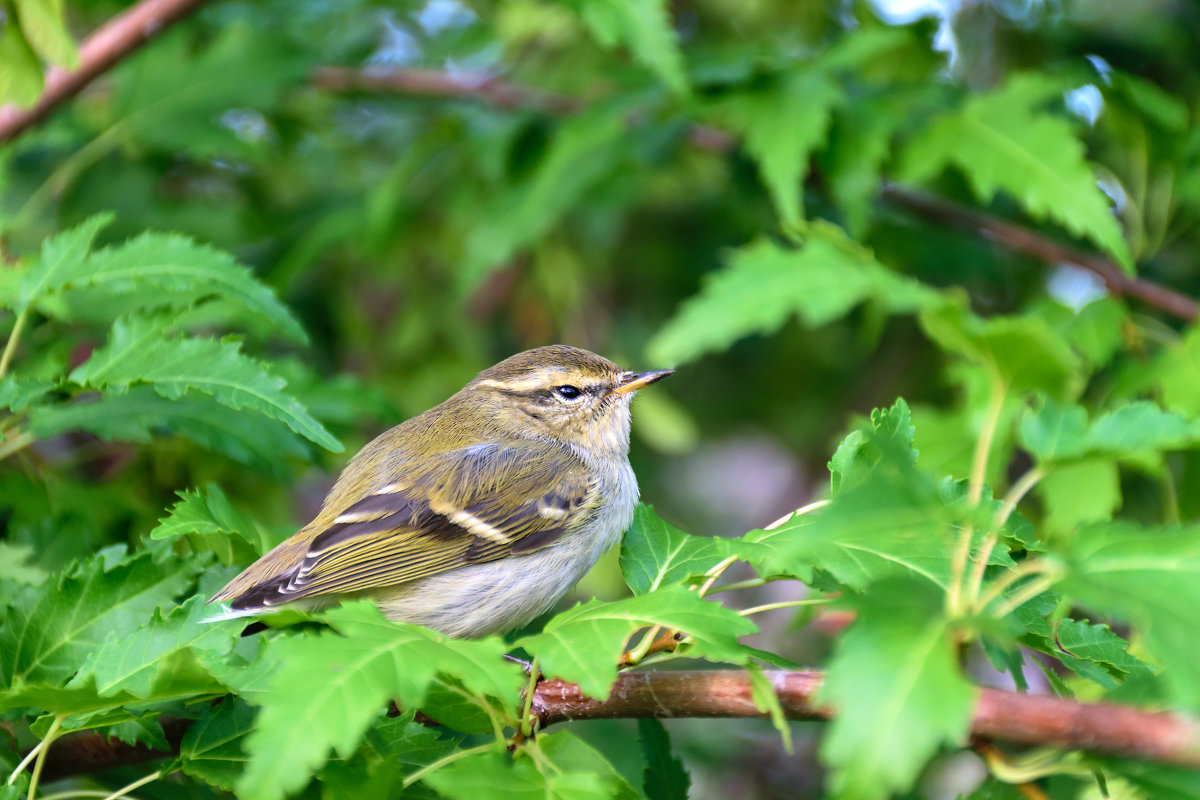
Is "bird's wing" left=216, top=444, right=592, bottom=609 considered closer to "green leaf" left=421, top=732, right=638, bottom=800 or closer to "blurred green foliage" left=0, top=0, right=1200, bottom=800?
"blurred green foliage" left=0, top=0, right=1200, bottom=800

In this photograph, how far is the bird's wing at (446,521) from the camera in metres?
2.50

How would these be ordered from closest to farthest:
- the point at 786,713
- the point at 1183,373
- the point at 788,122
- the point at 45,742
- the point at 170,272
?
the point at 786,713 < the point at 45,742 < the point at 170,272 < the point at 1183,373 < the point at 788,122

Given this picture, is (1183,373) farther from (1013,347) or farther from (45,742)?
(45,742)

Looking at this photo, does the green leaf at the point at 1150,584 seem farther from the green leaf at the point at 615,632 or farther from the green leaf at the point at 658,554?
the green leaf at the point at 658,554

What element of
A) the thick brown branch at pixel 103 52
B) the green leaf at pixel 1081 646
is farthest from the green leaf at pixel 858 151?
the thick brown branch at pixel 103 52

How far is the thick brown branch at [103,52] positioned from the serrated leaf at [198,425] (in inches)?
43.1

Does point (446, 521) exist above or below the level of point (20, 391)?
below

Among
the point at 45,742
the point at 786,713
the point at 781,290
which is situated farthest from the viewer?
the point at 781,290

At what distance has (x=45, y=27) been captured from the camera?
2305 millimetres

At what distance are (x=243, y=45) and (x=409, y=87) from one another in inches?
26.0

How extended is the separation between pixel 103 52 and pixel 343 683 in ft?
8.38

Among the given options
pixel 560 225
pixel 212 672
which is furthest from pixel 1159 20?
pixel 212 672

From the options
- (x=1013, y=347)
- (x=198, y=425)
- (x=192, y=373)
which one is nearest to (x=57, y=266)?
(x=192, y=373)

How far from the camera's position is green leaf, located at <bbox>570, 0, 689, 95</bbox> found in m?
2.73
